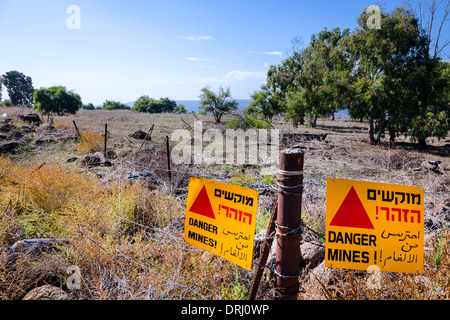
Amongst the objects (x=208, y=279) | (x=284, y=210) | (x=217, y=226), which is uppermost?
(x=284, y=210)

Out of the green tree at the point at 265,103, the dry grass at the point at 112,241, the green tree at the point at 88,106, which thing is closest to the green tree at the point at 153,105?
the green tree at the point at 88,106

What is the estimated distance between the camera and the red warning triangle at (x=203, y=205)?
2.12 m

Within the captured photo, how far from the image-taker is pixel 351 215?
1.84 meters

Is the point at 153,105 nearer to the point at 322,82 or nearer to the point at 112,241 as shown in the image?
the point at 322,82

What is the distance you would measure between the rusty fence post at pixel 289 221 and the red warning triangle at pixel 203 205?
535 mm

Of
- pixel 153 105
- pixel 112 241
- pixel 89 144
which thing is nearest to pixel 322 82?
pixel 89 144

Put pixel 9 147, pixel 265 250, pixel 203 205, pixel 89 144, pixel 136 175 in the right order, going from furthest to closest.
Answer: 1. pixel 9 147
2. pixel 89 144
3. pixel 136 175
4. pixel 203 205
5. pixel 265 250

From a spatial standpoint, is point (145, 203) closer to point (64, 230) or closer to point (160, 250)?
point (64, 230)

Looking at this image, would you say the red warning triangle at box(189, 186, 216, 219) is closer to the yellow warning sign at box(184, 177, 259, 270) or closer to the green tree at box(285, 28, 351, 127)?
the yellow warning sign at box(184, 177, 259, 270)

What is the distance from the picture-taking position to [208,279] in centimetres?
270

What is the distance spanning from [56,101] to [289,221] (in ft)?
135

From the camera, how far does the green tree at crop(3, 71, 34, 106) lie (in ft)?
236
